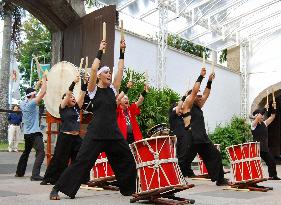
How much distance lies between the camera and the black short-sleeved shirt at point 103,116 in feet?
18.5

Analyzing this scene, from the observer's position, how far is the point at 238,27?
17.8 metres

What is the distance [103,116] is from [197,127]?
2508 mm

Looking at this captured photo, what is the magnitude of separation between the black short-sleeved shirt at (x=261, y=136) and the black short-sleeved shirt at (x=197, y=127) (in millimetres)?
2229

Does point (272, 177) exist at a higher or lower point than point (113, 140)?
lower

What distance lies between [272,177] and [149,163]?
16.6 feet

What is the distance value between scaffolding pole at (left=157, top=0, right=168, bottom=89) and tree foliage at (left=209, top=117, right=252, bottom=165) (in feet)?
9.44

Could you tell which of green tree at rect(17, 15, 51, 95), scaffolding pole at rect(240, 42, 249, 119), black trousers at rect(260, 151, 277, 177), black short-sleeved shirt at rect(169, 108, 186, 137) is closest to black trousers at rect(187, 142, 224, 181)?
black short-sleeved shirt at rect(169, 108, 186, 137)

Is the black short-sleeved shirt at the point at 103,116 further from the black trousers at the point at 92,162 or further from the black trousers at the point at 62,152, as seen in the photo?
the black trousers at the point at 62,152

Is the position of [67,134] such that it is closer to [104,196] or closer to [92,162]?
[104,196]

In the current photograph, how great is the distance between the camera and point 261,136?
9.59 m

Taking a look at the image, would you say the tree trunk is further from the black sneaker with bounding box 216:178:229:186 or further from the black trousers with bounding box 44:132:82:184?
the black sneaker with bounding box 216:178:229:186

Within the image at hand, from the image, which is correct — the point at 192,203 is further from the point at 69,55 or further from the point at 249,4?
the point at 249,4

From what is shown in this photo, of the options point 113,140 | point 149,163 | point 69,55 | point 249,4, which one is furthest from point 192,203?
point 249,4

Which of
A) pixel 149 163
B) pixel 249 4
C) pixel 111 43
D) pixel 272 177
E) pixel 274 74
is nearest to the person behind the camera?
pixel 149 163
